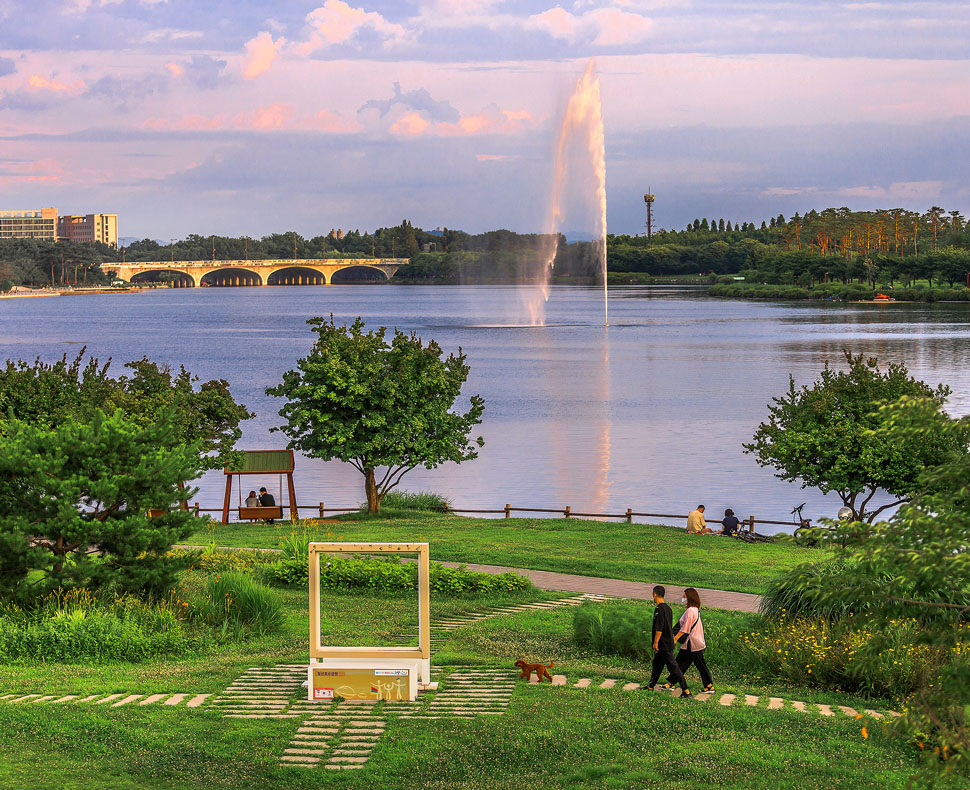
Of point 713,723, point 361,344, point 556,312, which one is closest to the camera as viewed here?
point 713,723

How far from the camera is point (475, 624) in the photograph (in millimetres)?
16750

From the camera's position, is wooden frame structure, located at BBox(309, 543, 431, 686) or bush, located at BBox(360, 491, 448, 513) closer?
wooden frame structure, located at BBox(309, 543, 431, 686)

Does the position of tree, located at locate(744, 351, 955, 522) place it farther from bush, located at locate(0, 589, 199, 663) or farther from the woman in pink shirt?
bush, located at locate(0, 589, 199, 663)

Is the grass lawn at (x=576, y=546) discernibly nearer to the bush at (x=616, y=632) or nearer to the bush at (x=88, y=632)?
the bush at (x=616, y=632)

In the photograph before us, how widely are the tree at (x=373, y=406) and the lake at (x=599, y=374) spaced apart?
24.6ft

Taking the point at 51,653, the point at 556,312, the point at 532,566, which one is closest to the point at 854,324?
the point at 556,312

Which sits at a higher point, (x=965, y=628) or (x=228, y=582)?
(x=965, y=628)

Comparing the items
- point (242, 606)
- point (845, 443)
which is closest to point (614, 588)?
point (242, 606)

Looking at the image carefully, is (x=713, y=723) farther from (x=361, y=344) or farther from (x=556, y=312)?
(x=556, y=312)

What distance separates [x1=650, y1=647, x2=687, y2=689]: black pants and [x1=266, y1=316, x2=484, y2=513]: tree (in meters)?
18.8

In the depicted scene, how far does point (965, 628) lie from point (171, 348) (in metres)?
108

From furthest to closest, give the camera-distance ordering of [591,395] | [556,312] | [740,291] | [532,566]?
1. [740,291]
2. [556,312]
3. [591,395]
4. [532,566]

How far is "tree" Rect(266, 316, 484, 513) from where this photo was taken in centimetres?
3106

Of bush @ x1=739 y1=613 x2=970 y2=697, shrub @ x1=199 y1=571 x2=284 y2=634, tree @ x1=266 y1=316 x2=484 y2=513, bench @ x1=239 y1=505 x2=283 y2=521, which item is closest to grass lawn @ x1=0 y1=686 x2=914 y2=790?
bush @ x1=739 y1=613 x2=970 y2=697
